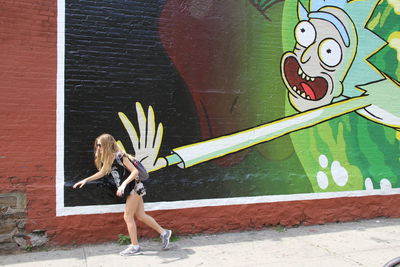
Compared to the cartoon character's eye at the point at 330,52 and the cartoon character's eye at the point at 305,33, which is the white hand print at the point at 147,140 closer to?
the cartoon character's eye at the point at 305,33

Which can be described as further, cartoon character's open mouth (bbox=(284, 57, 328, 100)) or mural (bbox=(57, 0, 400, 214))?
cartoon character's open mouth (bbox=(284, 57, 328, 100))

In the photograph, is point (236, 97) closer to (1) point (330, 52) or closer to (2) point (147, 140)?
(2) point (147, 140)

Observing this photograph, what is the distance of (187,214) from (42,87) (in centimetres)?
257

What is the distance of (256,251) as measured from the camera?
4.73m

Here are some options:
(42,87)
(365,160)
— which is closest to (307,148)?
(365,160)

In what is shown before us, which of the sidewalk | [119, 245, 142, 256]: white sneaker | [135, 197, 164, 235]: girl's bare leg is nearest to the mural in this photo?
[135, 197, 164, 235]: girl's bare leg

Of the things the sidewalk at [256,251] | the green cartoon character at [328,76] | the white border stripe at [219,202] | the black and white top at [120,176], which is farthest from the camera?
the green cartoon character at [328,76]

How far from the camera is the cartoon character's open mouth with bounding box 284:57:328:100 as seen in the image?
578 cm

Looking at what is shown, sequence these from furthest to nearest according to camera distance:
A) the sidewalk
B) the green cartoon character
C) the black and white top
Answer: the green cartoon character
the black and white top
the sidewalk

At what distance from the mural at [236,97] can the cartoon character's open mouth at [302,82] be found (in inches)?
0.7

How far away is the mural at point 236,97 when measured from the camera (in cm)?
484

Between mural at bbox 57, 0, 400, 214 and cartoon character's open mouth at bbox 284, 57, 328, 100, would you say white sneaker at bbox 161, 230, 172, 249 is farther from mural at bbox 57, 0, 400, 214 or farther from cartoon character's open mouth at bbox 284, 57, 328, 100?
cartoon character's open mouth at bbox 284, 57, 328, 100

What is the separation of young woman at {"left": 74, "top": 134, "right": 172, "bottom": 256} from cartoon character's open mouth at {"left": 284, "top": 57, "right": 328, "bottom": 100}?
9.45ft

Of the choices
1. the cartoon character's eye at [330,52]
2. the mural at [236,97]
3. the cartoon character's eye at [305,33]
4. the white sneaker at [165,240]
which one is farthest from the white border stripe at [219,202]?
the cartoon character's eye at [305,33]
